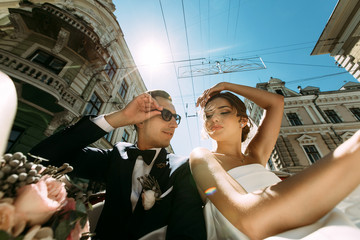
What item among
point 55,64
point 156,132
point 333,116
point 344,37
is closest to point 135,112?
point 156,132

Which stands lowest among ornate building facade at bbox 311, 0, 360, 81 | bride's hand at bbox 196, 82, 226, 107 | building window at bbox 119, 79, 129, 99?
bride's hand at bbox 196, 82, 226, 107

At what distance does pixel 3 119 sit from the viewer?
0.55 metres

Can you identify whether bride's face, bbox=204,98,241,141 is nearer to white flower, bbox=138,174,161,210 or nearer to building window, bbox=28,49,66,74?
white flower, bbox=138,174,161,210

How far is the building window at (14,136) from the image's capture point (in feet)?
19.7

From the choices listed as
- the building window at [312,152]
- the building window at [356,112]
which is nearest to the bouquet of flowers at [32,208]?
the building window at [312,152]

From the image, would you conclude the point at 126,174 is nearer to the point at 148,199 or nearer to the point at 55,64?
the point at 148,199

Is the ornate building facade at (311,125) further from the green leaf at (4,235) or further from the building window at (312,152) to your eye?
the green leaf at (4,235)

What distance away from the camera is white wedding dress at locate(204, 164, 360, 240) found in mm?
597

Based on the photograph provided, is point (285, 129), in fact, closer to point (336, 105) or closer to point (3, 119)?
point (336, 105)

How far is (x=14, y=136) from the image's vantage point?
6.11 meters

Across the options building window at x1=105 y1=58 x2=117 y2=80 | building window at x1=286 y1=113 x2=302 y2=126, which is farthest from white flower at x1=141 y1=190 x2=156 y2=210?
building window at x1=286 y1=113 x2=302 y2=126

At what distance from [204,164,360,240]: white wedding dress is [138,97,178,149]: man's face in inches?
42.2

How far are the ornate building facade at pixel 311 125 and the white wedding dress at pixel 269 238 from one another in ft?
46.3

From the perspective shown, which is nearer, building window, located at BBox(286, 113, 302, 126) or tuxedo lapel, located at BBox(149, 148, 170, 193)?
tuxedo lapel, located at BBox(149, 148, 170, 193)
